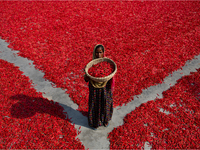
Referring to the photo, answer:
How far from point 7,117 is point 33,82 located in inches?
87.9

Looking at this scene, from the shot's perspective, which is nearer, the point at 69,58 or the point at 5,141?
the point at 5,141

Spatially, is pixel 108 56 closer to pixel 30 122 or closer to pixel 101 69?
pixel 101 69

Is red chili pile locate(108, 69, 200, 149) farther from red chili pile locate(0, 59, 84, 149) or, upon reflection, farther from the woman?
red chili pile locate(0, 59, 84, 149)

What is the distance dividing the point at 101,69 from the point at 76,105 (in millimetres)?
2842

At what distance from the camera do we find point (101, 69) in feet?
14.1

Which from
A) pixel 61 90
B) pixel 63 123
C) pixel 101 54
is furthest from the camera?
pixel 61 90

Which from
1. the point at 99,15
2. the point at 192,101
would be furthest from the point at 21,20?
the point at 192,101

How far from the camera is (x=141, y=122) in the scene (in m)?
5.73

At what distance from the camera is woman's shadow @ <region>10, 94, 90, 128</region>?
5.86 m

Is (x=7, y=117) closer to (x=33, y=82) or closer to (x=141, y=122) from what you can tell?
(x=33, y=82)

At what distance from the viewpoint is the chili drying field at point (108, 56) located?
531cm

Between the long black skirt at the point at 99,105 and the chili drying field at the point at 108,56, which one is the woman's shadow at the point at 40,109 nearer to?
the chili drying field at the point at 108,56

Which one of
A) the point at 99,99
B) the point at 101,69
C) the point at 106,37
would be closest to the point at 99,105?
the point at 99,99

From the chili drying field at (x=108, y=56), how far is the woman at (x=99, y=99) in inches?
21.9
